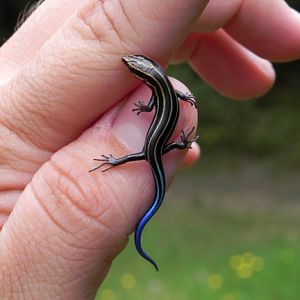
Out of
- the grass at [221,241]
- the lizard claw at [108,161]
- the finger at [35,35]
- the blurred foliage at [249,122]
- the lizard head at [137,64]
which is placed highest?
the lizard head at [137,64]

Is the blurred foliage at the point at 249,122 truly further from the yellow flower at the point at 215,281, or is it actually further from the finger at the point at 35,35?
the finger at the point at 35,35

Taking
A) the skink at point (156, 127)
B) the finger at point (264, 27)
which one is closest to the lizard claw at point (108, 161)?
the skink at point (156, 127)

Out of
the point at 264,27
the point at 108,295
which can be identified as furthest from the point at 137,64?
the point at 108,295

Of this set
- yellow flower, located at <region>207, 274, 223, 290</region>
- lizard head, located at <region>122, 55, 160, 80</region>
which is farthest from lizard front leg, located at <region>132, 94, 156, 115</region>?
yellow flower, located at <region>207, 274, 223, 290</region>

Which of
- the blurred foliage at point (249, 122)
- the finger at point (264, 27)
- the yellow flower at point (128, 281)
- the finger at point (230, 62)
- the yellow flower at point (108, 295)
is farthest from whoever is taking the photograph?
the blurred foliage at point (249, 122)

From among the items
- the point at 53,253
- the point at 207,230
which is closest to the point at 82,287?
the point at 53,253

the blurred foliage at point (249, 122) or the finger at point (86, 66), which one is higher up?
the finger at point (86, 66)

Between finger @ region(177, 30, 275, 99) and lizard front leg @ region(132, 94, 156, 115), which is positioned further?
finger @ region(177, 30, 275, 99)

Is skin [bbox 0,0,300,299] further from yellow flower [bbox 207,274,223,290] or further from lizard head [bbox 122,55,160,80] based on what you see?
yellow flower [bbox 207,274,223,290]

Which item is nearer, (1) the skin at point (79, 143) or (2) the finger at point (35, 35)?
(1) the skin at point (79, 143)
